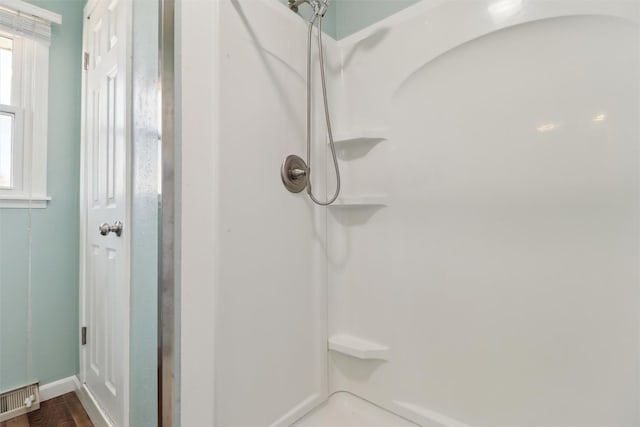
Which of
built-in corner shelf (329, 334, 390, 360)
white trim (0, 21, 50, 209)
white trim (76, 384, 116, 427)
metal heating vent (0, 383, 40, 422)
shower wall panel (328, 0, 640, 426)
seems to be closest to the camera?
shower wall panel (328, 0, 640, 426)

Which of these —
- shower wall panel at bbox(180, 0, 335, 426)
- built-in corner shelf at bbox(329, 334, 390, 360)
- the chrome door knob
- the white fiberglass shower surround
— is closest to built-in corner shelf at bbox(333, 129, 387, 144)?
the white fiberglass shower surround

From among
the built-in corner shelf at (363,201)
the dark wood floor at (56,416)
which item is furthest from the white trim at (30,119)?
the built-in corner shelf at (363,201)

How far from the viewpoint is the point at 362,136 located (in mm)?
1054

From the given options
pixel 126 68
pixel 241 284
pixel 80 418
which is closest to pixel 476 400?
pixel 241 284

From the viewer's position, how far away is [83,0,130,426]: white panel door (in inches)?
40.3

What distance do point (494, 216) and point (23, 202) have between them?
2065 mm

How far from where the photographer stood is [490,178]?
0.85 meters

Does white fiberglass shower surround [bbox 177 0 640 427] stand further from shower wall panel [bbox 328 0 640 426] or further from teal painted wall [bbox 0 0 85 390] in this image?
teal painted wall [bbox 0 0 85 390]

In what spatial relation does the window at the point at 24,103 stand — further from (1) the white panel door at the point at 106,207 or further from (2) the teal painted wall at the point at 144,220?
(2) the teal painted wall at the point at 144,220

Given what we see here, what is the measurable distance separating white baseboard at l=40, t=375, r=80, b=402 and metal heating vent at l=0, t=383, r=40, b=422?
1.7 inches

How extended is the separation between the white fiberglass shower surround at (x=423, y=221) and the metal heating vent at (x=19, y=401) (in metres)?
1.31

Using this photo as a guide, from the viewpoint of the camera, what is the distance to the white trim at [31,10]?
131 cm

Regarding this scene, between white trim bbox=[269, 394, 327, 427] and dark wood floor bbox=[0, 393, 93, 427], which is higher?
white trim bbox=[269, 394, 327, 427]

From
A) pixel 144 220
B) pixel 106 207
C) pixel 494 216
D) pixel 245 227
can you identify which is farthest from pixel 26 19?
pixel 494 216
